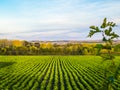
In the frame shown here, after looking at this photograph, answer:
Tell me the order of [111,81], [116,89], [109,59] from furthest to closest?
[116,89] → [109,59] → [111,81]

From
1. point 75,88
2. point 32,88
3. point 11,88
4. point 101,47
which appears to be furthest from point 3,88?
point 101,47

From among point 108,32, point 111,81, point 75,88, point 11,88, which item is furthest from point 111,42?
point 11,88

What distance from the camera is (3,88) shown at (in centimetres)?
1756

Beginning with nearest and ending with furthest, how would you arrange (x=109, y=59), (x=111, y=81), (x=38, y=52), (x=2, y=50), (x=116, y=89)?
(x=111, y=81)
(x=109, y=59)
(x=116, y=89)
(x=2, y=50)
(x=38, y=52)

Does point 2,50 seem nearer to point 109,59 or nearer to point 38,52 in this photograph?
point 38,52

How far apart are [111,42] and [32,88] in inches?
569

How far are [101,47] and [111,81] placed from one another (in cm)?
38

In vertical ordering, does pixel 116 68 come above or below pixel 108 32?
below

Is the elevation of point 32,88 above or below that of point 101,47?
below

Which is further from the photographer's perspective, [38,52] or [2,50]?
Answer: [38,52]

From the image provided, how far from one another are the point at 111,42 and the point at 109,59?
178mm

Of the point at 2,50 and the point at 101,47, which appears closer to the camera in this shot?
the point at 101,47

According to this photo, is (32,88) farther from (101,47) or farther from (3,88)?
(101,47)

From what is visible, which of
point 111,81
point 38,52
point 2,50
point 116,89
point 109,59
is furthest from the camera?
point 38,52
